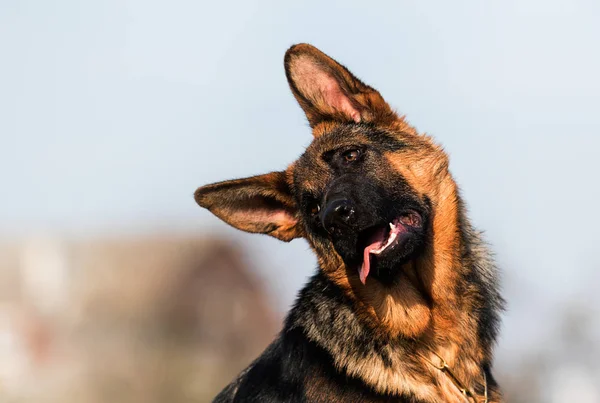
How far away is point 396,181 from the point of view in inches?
245

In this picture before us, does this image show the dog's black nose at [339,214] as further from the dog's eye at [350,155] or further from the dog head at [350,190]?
the dog's eye at [350,155]

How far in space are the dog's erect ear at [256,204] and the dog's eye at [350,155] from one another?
1.94 ft

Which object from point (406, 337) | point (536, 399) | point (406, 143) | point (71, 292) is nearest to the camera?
point (406, 337)

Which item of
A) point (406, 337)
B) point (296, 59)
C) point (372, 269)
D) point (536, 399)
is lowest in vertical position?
point (536, 399)

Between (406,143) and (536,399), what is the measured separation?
6629 mm

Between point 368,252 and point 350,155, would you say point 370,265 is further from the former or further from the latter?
point 350,155

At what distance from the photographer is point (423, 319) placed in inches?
238

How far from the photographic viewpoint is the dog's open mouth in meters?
5.91

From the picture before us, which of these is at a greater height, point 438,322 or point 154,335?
point 438,322

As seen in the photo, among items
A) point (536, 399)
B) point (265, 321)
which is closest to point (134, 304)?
point (265, 321)

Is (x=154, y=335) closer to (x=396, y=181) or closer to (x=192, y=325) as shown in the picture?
(x=192, y=325)

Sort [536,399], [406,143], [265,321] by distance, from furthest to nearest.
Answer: [265,321] < [536,399] < [406,143]

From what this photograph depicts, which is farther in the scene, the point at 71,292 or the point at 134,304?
the point at 71,292

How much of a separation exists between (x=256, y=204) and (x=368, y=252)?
47.2 inches
